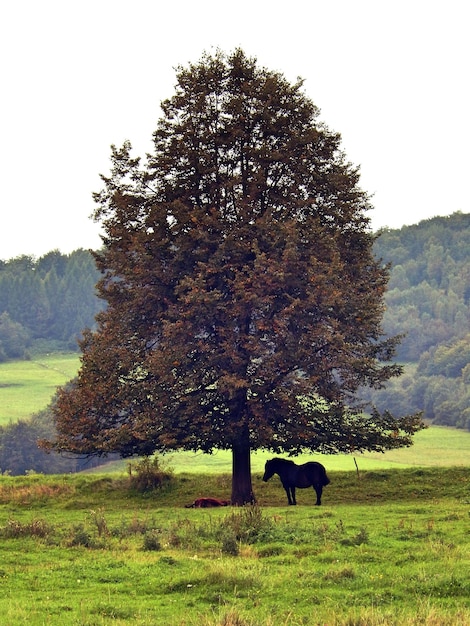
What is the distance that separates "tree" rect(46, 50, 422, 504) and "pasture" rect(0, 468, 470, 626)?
3.01 metres

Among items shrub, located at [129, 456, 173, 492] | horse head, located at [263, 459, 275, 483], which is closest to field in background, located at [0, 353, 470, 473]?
shrub, located at [129, 456, 173, 492]

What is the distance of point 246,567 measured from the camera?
16594 millimetres

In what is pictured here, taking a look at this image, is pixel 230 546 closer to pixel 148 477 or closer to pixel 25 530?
pixel 25 530

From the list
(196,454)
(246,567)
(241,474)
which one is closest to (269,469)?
(241,474)

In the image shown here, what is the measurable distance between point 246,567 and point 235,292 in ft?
45.4

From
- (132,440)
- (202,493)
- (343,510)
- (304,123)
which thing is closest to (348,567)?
(343,510)

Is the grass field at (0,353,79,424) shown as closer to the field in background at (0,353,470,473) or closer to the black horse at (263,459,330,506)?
the field in background at (0,353,470,473)

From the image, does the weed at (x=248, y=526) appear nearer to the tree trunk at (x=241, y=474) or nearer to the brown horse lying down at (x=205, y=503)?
the brown horse lying down at (x=205, y=503)

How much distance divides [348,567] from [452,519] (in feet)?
26.7

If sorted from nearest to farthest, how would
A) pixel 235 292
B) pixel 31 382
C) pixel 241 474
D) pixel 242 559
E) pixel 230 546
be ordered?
pixel 242 559 → pixel 230 546 → pixel 235 292 → pixel 241 474 → pixel 31 382

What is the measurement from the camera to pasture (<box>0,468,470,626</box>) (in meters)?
13.1

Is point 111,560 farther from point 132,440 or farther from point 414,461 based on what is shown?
point 414,461

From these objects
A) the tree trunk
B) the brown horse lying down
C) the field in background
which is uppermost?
the tree trunk

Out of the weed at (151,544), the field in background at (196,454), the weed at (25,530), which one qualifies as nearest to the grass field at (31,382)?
the field in background at (196,454)
